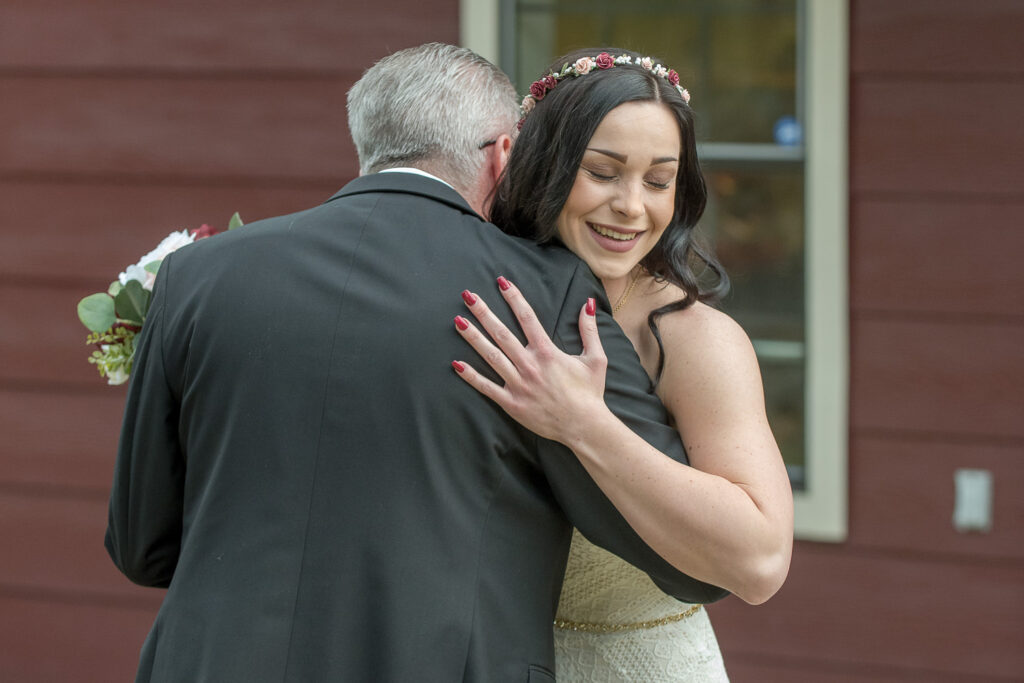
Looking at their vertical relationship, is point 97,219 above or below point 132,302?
above

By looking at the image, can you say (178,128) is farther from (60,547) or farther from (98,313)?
(98,313)

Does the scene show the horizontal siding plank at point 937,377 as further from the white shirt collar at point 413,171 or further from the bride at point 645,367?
the white shirt collar at point 413,171

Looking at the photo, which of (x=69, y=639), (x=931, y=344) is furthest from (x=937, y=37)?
(x=69, y=639)

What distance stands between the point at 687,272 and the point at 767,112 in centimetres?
161

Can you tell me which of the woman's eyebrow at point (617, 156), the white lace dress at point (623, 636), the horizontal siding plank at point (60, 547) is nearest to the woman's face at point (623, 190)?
the woman's eyebrow at point (617, 156)

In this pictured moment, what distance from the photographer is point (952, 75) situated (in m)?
3.03

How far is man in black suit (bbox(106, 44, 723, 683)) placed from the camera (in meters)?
1.41

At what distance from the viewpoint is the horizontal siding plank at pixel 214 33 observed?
11.2 feet

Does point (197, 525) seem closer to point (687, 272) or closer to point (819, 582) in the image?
point (687, 272)

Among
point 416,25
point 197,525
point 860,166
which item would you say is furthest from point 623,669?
point 416,25

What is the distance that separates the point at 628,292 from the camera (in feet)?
5.99

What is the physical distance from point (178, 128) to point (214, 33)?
320 millimetres

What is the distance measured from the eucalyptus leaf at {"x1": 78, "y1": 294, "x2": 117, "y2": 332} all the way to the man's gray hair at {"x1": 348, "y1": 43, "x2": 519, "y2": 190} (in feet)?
2.05

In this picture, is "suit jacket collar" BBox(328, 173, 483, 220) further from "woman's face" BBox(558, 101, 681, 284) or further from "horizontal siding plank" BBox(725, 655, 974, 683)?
"horizontal siding plank" BBox(725, 655, 974, 683)
